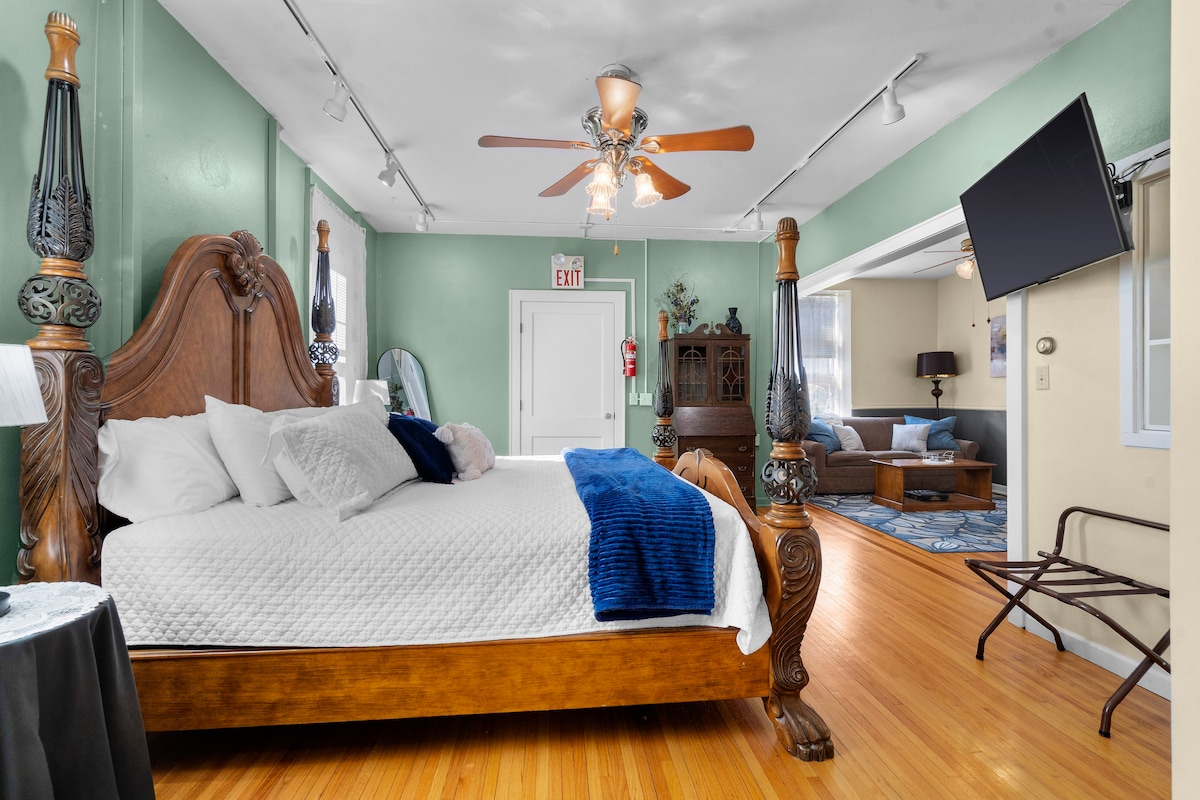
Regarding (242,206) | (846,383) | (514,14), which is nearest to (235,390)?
(242,206)

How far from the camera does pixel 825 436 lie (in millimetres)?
6227

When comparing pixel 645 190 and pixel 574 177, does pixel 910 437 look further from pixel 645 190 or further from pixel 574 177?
pixel 574 177

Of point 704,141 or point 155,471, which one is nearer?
Result: point 155,471

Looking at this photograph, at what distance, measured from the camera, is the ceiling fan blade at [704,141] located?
2477 mm

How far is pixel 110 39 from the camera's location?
6.73ft

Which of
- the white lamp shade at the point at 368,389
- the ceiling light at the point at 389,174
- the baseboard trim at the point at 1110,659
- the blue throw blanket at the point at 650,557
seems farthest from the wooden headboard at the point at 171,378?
the baseboard trim at the point at 1110,659

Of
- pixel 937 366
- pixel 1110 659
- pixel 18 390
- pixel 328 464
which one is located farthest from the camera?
pixel 937 366

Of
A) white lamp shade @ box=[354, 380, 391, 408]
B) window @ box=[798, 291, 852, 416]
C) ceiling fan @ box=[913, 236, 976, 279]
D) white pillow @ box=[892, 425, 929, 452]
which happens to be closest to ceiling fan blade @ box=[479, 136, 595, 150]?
white lamp shade @ box=[354, 380, 391, 408]

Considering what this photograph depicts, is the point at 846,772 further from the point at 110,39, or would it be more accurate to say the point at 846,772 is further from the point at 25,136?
the point at 110,39

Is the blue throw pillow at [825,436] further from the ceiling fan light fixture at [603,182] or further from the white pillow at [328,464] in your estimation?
the white pillow at [328,464]

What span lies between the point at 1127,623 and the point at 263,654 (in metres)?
3.01

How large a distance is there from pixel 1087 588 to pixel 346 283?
15.4 feet

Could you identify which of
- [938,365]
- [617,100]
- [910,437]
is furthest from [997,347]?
[617,100]

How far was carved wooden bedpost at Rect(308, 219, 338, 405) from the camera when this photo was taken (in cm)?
341
